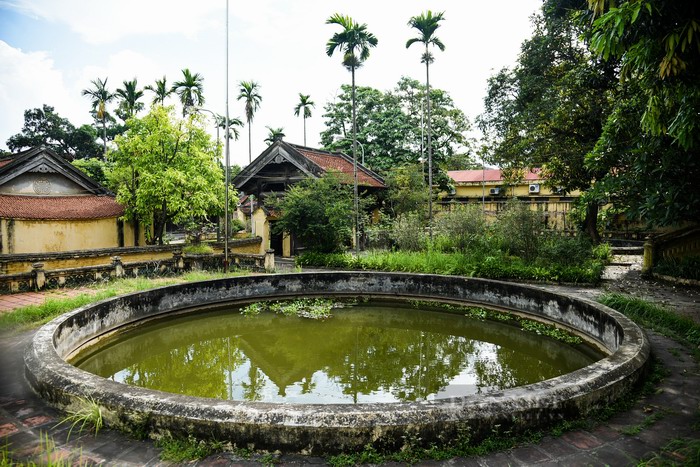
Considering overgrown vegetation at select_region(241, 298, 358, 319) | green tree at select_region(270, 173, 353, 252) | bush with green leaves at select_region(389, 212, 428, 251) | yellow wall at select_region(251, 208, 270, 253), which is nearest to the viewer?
overgrown vegetation at select_region(241, 298, 358, 319)

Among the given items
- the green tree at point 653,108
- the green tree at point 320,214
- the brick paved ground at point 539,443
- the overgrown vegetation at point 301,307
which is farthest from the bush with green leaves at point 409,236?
the brick paved ground at point 539,443

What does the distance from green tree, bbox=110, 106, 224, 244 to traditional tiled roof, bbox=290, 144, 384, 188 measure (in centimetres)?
481

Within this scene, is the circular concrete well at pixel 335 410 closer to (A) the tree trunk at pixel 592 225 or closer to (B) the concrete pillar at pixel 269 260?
(B) the concrete pillar at pixel 269 260

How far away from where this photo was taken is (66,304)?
940cm

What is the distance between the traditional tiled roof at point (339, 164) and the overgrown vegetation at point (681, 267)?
12.1 metres

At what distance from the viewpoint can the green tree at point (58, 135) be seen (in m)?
34.4

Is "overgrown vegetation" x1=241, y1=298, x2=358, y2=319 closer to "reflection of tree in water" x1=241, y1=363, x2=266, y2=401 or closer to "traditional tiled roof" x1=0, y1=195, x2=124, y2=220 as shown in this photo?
"reflection of tree in water" x1=241, y1=363, x2=266, y2=401

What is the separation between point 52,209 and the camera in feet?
60.6

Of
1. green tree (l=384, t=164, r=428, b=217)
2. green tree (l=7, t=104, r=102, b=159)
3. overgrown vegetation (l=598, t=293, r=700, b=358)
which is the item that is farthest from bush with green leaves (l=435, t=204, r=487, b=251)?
green tree (l=7, t=104, r=102, b=159)

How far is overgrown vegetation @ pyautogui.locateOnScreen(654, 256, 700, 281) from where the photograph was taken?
11.5 m

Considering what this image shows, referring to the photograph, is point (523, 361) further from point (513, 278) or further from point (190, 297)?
point (190, 297)

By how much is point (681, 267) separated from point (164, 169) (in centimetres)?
1883

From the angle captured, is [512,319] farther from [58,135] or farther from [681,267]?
[58,135]

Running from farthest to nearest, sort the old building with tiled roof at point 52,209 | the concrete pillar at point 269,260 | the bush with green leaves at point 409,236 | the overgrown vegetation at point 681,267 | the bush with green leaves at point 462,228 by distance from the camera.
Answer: the old building with tiled roof at point 52,209
the bush with green leaves at point 409,236
the bush with green leaves at point 462,228
the concrete pillar at point 269,260
the overgrown vegetation at point 681,267
